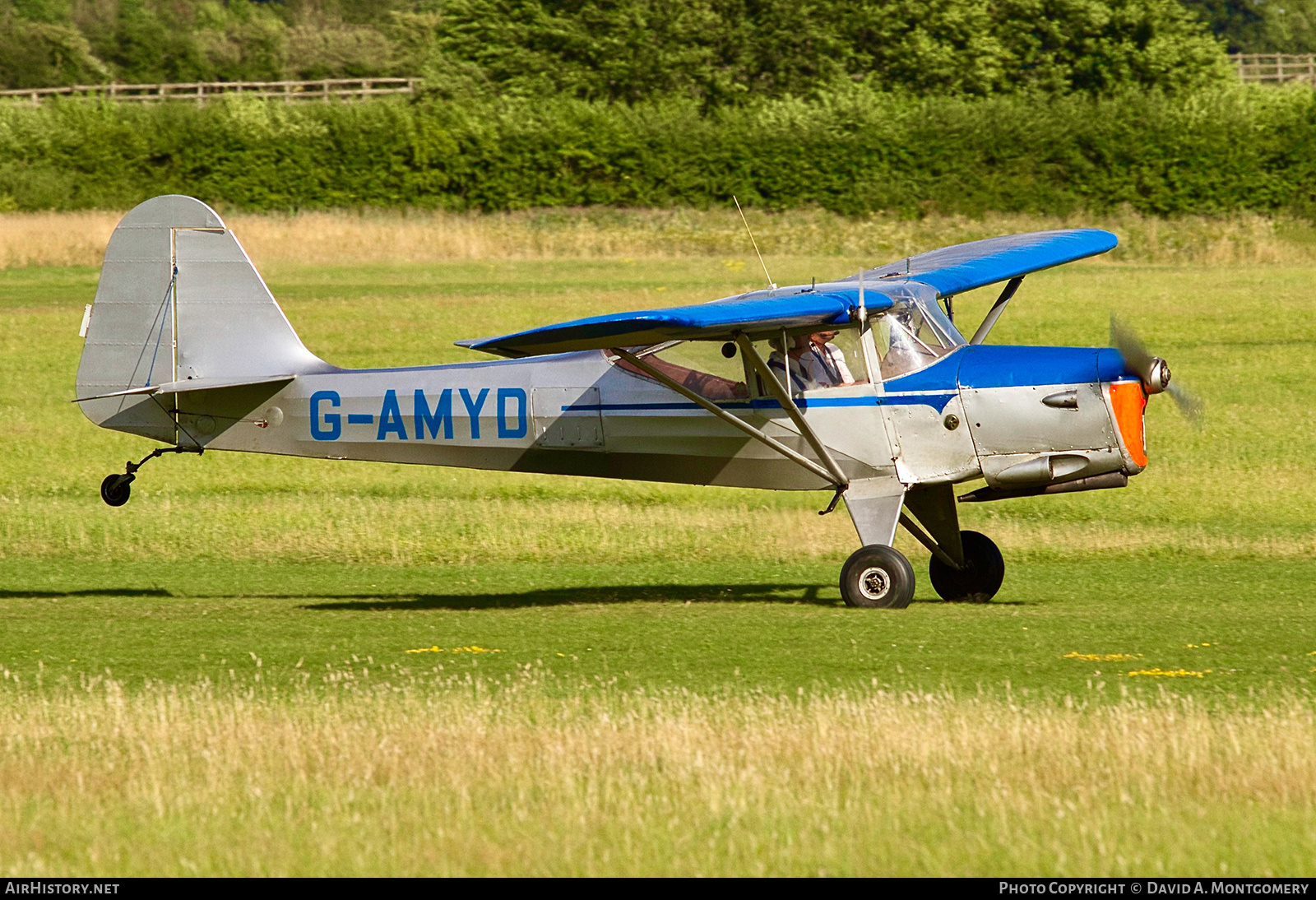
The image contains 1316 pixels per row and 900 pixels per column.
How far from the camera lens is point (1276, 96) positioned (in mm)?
51719

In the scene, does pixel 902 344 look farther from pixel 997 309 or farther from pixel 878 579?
pixel 997 309

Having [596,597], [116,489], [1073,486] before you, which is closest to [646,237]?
[596,597]

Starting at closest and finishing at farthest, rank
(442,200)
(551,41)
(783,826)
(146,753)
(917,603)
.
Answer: (783,826) → (146,753) → (917,603) → (442,200) → (551,41)

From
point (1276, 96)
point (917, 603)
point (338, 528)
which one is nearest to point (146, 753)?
point (917, 603)

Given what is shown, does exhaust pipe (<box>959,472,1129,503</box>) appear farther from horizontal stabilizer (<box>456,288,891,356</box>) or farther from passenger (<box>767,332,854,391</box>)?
horizontal stabilizer (<box>456,288,891,356</box>)

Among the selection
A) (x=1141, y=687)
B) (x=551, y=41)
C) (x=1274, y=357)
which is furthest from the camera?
(x=551, y=41)

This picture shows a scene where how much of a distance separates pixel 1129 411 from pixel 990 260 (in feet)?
9.46

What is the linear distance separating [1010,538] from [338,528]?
7615 mm

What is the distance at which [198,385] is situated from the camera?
14258 mm

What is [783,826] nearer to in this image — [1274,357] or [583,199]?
[1274,357]

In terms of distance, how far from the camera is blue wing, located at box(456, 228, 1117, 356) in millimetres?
11461

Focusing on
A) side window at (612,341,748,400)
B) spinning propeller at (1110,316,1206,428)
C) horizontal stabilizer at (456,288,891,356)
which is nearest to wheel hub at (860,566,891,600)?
side window at (612,341,748,400)

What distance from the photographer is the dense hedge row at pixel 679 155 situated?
48.2 meters

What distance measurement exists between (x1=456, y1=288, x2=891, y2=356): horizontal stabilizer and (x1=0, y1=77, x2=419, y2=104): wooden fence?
4416cm
